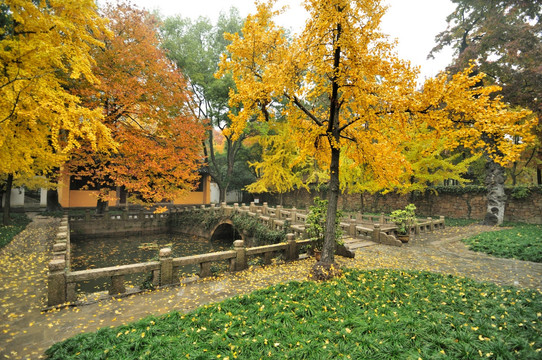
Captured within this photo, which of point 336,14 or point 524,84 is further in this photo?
point 524,84

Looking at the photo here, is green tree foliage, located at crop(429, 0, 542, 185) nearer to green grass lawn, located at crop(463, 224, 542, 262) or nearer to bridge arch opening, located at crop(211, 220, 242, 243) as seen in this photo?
green grass lawn, located at crop(463, 224, 542, 262)

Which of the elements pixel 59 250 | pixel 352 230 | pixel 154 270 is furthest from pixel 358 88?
pixel 59 250

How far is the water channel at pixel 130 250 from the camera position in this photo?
11.7m

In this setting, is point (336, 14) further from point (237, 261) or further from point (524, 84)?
point (524, 84)

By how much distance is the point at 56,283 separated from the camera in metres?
5.54

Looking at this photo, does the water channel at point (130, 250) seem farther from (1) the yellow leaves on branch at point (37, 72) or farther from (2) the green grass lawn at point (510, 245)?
(2) the green grass lawn at point (510, 245)

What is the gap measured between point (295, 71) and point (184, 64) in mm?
18228

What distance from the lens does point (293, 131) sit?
840 centimetres

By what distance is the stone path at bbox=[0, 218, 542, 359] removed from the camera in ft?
15.3

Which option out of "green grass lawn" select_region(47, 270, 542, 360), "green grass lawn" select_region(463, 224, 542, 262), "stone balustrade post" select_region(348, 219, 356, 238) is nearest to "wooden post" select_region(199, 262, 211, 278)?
"green grass lawn" select_region(47, 270, 542, 360)

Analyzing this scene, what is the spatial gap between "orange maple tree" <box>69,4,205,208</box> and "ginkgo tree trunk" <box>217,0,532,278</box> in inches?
369

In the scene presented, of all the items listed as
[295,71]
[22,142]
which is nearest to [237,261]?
[295,71]

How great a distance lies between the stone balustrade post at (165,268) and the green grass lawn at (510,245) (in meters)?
12.1

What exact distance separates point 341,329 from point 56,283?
6.17 m
